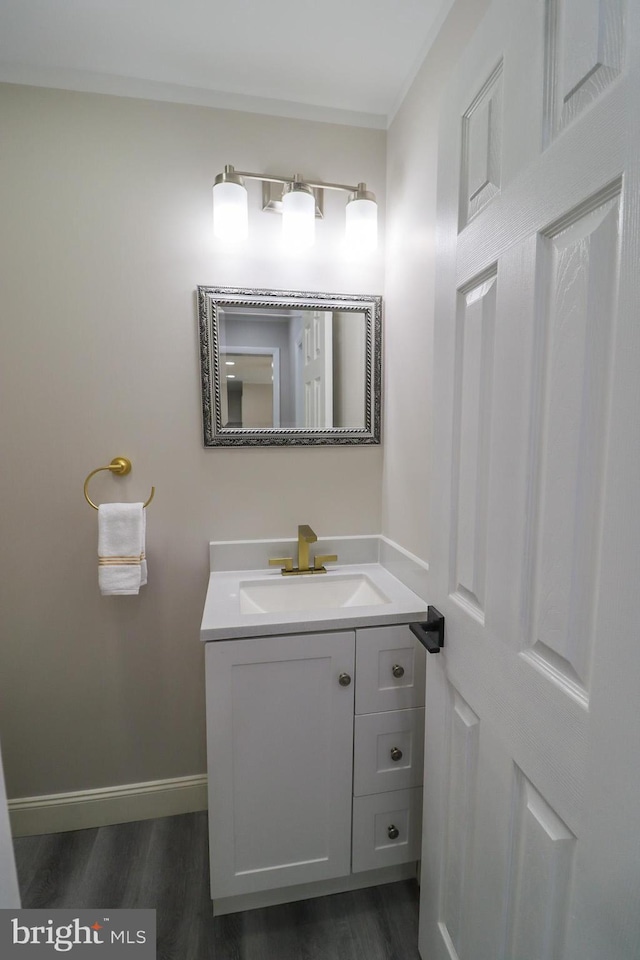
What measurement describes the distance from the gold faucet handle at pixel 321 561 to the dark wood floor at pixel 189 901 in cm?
95

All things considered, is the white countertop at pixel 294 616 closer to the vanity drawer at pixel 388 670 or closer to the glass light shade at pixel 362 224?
the vanity drawer at pixel 388 670

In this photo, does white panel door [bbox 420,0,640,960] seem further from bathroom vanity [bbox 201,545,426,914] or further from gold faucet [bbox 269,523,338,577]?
gold faucet [bbox 269,523,338,577]

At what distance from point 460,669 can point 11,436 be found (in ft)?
4.88

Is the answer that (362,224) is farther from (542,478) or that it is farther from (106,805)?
(106,805)

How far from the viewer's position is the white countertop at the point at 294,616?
1.17 m

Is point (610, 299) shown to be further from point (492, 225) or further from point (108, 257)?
point (108, 257)

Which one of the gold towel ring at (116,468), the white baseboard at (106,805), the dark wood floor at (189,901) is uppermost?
the gold towel ring at (116,468)

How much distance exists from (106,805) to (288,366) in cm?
167

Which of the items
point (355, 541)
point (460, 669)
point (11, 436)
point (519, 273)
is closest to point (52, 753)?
point (11, 436)

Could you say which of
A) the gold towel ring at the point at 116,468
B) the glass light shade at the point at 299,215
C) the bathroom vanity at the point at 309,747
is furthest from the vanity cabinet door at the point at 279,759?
the glass light shade at the point at 299,215

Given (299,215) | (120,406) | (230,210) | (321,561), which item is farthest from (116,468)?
(299,215)

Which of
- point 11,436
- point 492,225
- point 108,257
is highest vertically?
point 108,257

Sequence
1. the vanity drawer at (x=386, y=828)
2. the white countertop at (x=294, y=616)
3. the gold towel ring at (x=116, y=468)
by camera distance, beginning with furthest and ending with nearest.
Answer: the gold towel ring at (x=116, y=468)
the vanity drawer at (x=386, y=828)
the white countertop at (x=294, y=616)

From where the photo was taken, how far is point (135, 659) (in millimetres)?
1601
